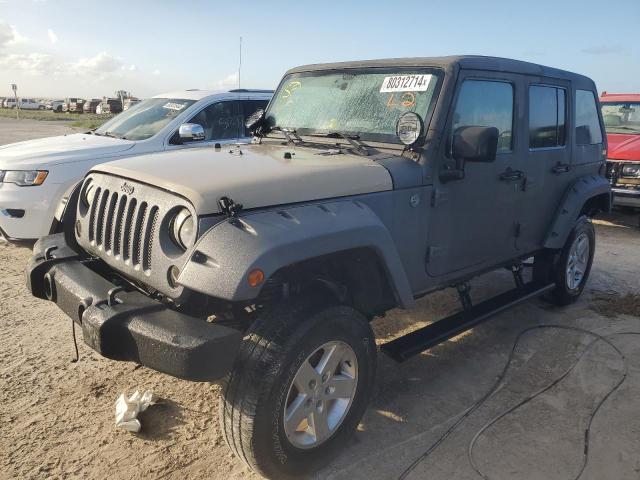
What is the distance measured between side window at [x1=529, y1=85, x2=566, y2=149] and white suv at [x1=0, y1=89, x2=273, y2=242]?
10.8 feet

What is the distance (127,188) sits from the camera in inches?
108

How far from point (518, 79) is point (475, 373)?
2.13 metres

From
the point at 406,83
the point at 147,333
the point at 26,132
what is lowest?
the point at 26,132

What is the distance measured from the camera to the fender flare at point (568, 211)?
4.37 meters

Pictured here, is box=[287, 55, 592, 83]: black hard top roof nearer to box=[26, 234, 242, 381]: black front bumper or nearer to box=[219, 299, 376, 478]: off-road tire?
box=[219, 299, 376, 478]: off-road tire

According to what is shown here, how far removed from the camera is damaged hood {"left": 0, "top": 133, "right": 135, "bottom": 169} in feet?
18.2

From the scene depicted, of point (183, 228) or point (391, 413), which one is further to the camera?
point (391, 413)

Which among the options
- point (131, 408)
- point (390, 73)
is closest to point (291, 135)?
point (390, 73)

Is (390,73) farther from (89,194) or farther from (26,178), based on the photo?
(26,178)

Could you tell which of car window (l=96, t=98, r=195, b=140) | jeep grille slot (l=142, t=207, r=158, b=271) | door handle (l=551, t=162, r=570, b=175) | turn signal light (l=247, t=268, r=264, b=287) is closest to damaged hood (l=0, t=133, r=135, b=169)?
car window (l=96, t=98, r=195, b=140)

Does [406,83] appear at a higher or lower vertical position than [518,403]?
higher

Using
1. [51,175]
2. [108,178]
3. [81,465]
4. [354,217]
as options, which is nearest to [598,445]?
[354,217]

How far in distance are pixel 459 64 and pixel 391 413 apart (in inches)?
86.4

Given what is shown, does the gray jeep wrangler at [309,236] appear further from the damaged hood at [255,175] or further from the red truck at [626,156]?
the red truck at [626,156]
